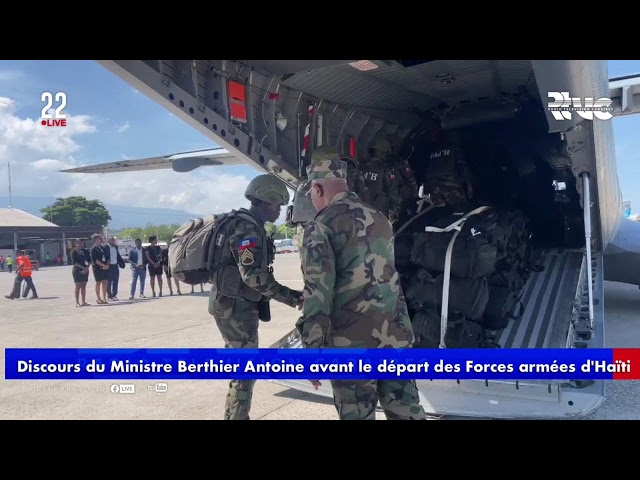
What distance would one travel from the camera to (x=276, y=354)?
124 inches

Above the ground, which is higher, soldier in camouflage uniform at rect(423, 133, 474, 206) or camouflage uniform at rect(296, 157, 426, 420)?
soldier in camouflage uniform at rect(423, 133, 474, 206)

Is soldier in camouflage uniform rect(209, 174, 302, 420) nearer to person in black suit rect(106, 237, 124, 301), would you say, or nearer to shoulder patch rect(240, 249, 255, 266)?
shoulder patch rect(240, 249, 255, 266)

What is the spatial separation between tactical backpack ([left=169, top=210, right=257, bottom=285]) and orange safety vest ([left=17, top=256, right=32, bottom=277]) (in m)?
7.08

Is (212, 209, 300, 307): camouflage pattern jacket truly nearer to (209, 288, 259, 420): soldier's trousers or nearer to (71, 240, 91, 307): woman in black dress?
(209, 288, 259, 420): soldier's trousers

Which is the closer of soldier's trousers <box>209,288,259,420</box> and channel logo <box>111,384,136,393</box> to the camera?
soldier's trousers <box>209,288,259,420</box>

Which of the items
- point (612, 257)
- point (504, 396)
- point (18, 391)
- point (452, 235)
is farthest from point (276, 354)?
point (612, 257)

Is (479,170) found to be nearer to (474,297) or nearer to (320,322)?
(474,297)

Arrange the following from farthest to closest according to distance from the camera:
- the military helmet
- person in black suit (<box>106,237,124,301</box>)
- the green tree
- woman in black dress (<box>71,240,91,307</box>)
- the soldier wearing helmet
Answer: person in black suit (<box>106,237,124,301</box>) < woman in black dress (<box>71,240,91,307</box>) < the soldier wearing helmet < the green tree < the military helmet

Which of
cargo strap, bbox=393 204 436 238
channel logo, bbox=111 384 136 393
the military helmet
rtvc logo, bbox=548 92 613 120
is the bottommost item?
channel logo, bbox=111 384 136 393

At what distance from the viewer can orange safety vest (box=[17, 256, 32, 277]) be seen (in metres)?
8.70

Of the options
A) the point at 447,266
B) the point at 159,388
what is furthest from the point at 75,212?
the point at 447,266

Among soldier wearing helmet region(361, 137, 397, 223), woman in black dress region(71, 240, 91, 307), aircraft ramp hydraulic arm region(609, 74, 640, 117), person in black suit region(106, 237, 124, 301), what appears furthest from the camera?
person in black suit region(106, 237, 124, 301)

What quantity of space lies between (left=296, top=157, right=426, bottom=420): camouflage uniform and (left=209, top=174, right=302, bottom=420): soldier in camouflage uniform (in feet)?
1.64

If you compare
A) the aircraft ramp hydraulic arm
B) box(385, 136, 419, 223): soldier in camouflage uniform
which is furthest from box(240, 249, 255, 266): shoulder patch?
the aircraft ramp hydraulic arm
